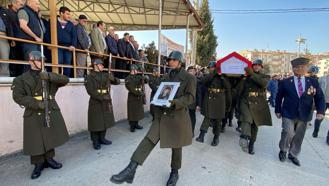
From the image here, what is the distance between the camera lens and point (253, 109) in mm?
4707

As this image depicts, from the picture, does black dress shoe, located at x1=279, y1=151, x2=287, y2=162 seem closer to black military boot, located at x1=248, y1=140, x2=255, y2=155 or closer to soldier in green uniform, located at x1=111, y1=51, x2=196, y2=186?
black military boot, located at x1=248, y1=140, x2=255, y2=155

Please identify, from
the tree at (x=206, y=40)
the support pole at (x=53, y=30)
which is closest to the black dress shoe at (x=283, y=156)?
the support pole at (x=53, y=30)

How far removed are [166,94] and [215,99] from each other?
2430 millimetres

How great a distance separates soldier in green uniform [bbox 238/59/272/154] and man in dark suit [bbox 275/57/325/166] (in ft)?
1.39

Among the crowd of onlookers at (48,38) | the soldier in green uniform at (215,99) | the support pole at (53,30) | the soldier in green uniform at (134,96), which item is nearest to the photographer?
the crowd of onlookers at (48,38)

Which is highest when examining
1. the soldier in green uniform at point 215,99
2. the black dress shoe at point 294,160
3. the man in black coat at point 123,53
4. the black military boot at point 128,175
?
the man in black coat at point 123,53

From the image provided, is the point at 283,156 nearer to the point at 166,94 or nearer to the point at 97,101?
the point at 166,94

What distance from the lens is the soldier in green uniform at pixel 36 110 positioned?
3092 millimetres

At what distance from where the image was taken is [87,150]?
14.7 feet

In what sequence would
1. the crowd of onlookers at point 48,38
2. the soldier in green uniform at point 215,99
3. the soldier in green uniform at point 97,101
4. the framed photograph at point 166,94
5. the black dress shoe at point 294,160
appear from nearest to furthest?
the framed photograph at point 166,94
the black dress shoe at point 294,160
the crowd of onlookers at point 48,38
the soldier in green uniform at point 97,101
the soldier in green uniform at point 215,99

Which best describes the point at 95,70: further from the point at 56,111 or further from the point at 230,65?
the point at 230,65

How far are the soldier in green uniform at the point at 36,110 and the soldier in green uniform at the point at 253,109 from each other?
339 cm

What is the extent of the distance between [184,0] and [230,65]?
538 cm

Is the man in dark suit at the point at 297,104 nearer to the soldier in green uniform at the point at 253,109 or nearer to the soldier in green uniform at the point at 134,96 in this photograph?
the soldier in green uniform at the point at 253,109
